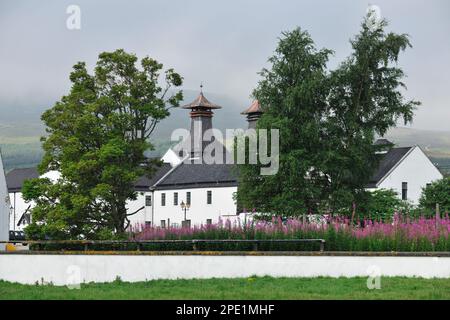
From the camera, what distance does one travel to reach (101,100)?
4841 cm

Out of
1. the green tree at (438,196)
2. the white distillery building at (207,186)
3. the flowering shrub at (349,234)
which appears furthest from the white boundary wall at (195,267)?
the green tree at (438,196)

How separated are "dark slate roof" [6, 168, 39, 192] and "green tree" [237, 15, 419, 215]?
281 ft

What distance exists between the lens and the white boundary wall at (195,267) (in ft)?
69.3

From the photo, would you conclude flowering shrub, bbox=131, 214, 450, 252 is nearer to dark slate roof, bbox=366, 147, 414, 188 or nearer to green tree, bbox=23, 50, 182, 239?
green tree, bbox=23, 50, 182, 239

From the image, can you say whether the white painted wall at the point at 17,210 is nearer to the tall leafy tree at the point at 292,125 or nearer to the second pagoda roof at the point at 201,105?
the second pagoda roof at the point at 201,105

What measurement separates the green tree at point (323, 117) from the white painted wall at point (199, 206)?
38099mm

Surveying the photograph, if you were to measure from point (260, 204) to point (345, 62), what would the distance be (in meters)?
10.1

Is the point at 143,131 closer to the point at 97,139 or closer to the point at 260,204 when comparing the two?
the point at 97,139

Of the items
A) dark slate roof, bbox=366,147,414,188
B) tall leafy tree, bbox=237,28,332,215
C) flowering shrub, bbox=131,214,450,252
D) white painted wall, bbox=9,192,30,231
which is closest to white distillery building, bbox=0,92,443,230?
dark slate roof, bbox=366,147,414,188

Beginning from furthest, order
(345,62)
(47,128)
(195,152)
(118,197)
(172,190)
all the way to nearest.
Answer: (195,152) → (172,190) → (345,62) → (47,128) → (118,197)

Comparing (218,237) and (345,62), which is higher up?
(345,62)

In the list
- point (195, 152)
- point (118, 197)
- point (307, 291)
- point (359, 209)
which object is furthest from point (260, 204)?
point (195, 152)

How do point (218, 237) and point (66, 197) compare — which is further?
point (66, 197)

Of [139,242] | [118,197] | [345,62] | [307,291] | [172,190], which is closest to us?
[307,291]
